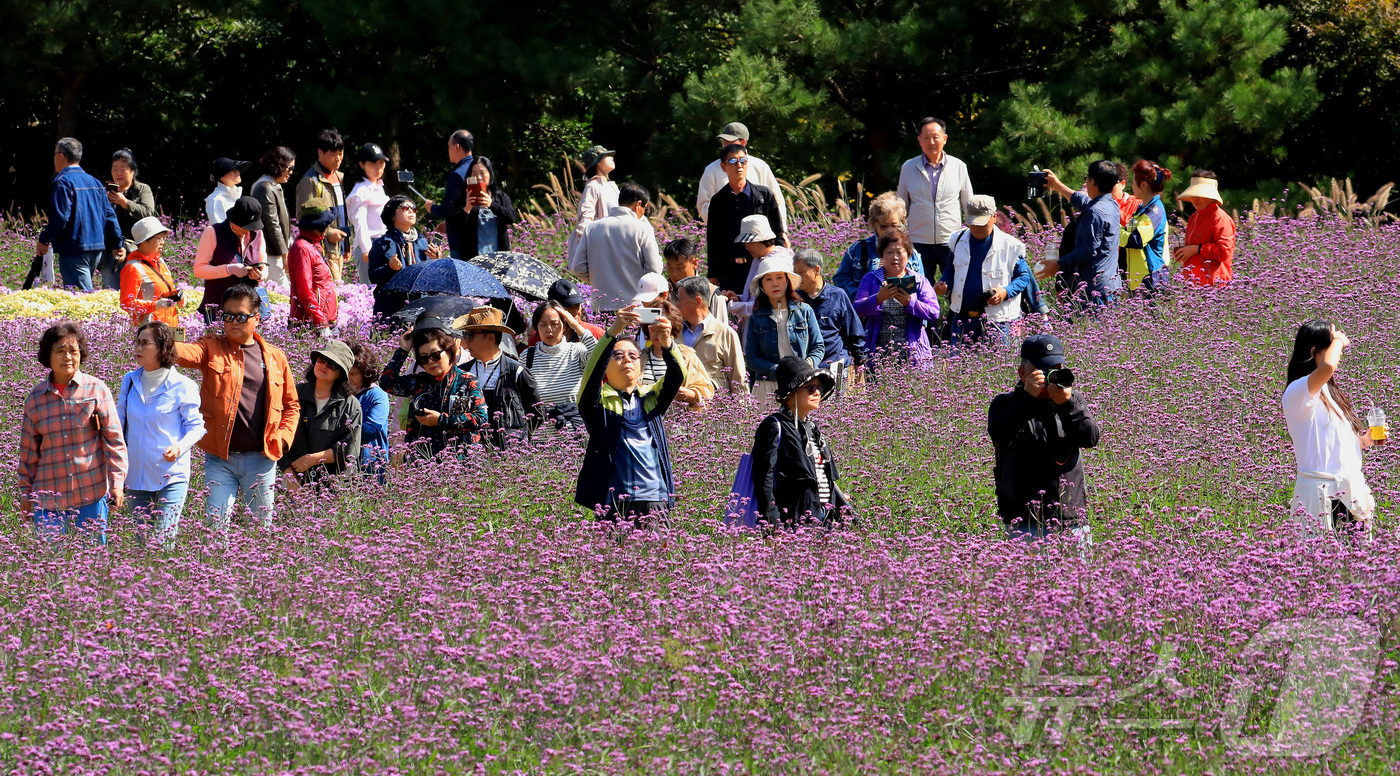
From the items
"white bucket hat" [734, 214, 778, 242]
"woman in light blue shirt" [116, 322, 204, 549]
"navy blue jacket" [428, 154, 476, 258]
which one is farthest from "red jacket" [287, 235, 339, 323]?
"woman in light blue shirt" [116, 322, 204, 549]

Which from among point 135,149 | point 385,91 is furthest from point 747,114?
point 135,149

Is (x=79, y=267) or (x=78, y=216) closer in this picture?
(x=78, y=216)

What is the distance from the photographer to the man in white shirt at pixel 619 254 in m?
11.9

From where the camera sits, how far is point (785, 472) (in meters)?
7.71

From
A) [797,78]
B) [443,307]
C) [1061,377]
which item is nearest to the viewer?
[1061,377]

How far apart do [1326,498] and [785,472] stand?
2.29m

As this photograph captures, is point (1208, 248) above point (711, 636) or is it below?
above

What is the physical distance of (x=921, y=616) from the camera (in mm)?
6195

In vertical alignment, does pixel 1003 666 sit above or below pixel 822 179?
below

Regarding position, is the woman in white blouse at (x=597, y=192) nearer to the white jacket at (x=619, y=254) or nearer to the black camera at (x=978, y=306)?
the white jacket at (x=619, y=254)

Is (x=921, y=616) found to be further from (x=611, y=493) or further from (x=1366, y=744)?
(x=611, y=493)

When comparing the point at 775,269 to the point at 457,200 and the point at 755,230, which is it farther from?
the point at 457,200

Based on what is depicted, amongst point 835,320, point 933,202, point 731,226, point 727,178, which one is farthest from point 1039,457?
point 727,178

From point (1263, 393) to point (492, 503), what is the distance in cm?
466
